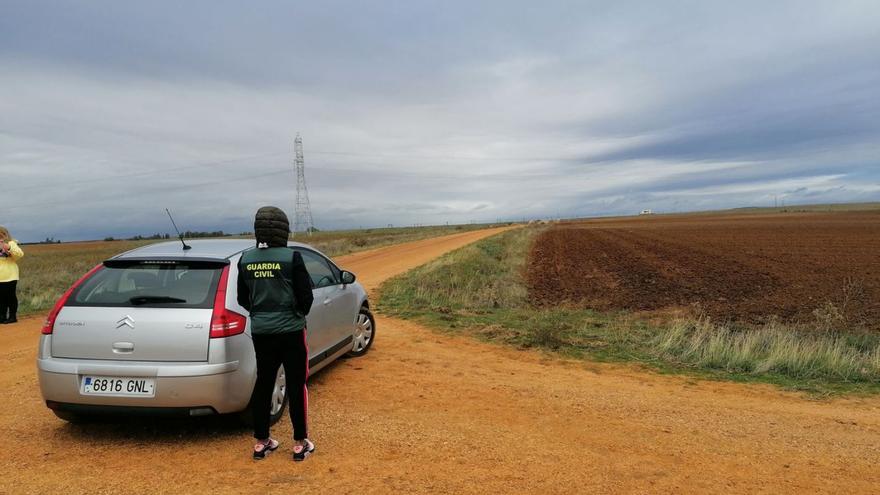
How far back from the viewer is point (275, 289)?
4.05 meters

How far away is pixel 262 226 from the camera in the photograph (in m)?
4.11

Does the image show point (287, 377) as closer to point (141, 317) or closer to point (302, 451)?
point (302, 451)

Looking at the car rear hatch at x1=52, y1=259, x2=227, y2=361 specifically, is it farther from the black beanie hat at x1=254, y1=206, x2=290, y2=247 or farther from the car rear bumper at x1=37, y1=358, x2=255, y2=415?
the black beanie hat at x1=254, y1=206, x2=290, y2=247

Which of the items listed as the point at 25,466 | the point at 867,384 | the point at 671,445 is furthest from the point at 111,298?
the point at 867,384

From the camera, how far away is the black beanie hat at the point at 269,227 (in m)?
4.11

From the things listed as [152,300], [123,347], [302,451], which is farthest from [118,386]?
[302,451]

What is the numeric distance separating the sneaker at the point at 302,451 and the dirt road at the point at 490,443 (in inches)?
2.9

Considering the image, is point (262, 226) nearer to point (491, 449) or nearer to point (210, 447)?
point (210, 447)

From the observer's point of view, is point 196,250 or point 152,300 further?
point 196,250

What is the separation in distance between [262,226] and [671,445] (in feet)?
12.1

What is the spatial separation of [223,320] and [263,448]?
105 centimetres

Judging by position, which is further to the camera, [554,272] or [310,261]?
[554,272]

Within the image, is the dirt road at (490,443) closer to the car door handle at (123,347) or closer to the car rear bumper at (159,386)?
the car rear bumper at (159,386)

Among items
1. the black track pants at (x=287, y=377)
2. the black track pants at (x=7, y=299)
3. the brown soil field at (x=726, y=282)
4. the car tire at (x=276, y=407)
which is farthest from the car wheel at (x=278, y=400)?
the brown soil field at (x=726, y=282)
